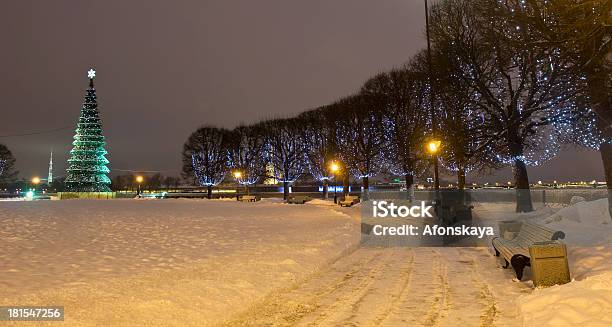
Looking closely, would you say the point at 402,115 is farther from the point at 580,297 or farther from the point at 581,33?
the point at 580,297

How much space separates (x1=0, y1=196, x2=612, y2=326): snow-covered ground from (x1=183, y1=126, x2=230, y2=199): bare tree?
51.3m

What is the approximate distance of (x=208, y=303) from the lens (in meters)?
6.93

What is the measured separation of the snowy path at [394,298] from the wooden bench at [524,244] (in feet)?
1.26

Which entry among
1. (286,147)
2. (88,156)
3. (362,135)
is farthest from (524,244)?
(88,156)

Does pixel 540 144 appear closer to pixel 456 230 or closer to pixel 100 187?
pixel 456 230

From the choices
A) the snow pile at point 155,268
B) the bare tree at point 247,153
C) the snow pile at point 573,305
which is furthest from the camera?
the bare tree at point 247,153

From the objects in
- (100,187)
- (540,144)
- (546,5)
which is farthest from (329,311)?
(100,187)

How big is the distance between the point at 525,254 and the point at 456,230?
9.55 meters

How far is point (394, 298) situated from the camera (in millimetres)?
7348

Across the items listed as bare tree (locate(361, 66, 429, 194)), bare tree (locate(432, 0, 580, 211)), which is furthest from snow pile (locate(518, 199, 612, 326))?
bare tree (locate(361, 66, 429, 194))

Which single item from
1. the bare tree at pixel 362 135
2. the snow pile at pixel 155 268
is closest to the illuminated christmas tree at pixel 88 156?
the bare tree at pixel 362 135

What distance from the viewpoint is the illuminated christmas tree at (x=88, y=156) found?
61.2m

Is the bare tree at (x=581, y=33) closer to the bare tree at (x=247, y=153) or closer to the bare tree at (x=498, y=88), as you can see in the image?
the bare tree at (x=498, y=88)

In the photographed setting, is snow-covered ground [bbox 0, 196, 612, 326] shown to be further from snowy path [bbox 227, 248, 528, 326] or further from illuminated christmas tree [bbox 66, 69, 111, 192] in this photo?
illuminated christmas tree [bbox 66, 69, 111, 192]
